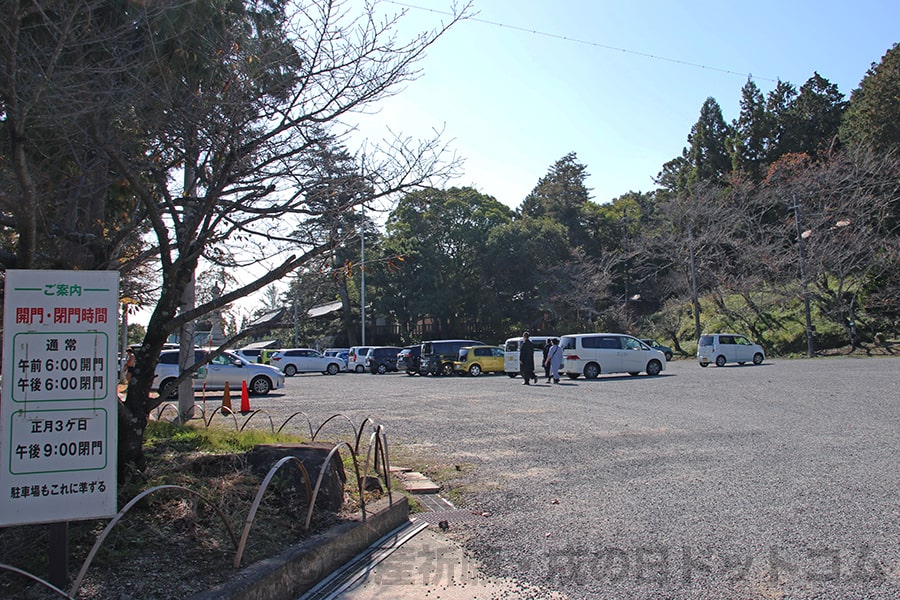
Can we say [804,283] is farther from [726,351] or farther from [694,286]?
[726,351]

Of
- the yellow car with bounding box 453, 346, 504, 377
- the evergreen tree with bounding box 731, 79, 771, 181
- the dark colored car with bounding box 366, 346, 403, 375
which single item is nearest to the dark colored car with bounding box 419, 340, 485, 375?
the yellow car with bounding box 453, 346, 504, 377

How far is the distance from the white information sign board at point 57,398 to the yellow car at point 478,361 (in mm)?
25691

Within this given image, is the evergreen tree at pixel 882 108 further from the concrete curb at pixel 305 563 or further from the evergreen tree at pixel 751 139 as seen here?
the concrete curb at pixel 305 563

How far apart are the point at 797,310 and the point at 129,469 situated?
4158 cm

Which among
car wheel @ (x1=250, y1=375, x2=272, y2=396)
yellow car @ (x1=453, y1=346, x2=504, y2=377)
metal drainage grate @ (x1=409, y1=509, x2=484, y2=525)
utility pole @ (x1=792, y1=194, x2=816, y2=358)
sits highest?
utility pole @ (x1=792, y1=194, x2=816, y2=358)

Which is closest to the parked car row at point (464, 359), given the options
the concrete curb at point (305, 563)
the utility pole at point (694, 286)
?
the utility pole at point (694, 286)

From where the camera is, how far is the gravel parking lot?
174 inches

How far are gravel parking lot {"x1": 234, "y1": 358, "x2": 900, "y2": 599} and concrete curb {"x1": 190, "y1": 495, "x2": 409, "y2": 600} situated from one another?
715 millimetres

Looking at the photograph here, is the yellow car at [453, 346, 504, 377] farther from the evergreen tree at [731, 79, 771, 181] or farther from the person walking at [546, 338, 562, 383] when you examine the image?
the evergreen tree at [731, 79, 771, 181]

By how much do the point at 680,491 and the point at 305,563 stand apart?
3756mm

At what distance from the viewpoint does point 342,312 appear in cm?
5175

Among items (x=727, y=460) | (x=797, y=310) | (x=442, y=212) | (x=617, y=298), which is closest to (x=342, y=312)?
(x=442, y=212)

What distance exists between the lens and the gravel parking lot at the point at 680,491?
443cm

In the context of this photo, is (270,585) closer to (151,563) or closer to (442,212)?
(151,563)
